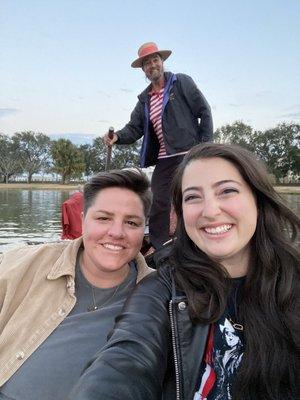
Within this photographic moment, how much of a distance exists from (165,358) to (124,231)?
936mm

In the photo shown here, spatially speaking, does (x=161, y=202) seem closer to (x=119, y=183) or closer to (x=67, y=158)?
(x=119, y=183)

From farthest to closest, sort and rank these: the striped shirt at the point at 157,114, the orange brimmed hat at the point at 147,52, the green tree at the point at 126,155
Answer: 1. the green tree at the point at 126,155
2. the striped shirt at the point at 157,114
3. the orange brimmed hat at the point at 147,52

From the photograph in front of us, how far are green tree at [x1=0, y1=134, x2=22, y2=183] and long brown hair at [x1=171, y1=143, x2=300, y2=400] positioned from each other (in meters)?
101

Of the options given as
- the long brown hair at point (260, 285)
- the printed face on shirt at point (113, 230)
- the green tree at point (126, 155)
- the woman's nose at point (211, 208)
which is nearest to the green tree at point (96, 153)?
the green tree at point (126, 155)

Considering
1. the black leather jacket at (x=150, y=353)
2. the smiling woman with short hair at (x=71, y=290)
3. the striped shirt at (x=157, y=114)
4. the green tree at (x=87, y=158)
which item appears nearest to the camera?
the black leather jacket at (x=150, y=353)

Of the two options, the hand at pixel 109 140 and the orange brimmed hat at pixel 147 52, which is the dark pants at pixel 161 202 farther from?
the orange brimmed hat at pixel 147 52

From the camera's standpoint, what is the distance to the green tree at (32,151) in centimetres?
10400

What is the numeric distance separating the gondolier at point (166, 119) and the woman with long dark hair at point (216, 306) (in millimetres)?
2675

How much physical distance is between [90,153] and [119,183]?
101 m

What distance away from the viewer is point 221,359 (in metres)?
1.96

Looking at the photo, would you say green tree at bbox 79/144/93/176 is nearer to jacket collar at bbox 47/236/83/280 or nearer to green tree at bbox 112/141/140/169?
green tree at bbox 112/141/140/169

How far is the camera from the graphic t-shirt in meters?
1.93

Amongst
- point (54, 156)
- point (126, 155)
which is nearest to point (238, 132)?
point (126, 155)

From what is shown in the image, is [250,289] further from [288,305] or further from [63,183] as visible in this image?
[63,183]
